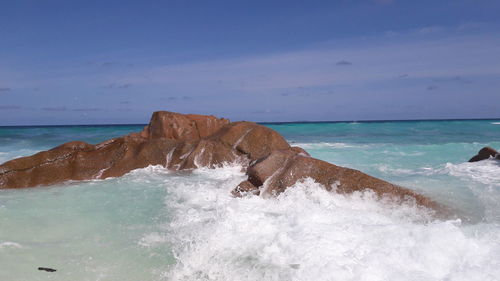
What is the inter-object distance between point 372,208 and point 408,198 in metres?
0.66

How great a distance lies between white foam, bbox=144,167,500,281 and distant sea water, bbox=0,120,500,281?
0.5 inches

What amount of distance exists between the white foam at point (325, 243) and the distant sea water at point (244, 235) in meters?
0.01

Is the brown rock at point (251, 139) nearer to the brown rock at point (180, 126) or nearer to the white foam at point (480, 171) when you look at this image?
the brown rock at point (180, 126)

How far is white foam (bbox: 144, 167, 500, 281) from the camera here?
145 inches

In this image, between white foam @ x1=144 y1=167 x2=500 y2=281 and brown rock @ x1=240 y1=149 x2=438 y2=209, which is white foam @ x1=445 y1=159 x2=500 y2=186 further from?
white foam @ x1=144 y1=167 x2=500 y2=281

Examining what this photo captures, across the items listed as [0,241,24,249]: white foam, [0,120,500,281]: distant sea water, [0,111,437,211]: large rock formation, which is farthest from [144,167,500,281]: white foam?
[0,111,437,211]: large rock formation

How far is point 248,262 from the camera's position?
4.05 m

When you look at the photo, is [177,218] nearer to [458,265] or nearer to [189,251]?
[189,251]

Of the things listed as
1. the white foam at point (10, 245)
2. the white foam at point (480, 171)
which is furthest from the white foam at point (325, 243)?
the white foam at point (480, 171)

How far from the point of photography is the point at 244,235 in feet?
15.6

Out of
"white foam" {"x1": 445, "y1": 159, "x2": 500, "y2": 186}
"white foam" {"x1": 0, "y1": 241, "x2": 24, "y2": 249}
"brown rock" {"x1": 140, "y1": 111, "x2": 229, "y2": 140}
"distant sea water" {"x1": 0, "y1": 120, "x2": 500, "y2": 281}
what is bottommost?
"white foam" {"x1": 0, "y1": 241, "x2": 24, "y2": 249}

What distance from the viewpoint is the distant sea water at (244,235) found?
3.83 meters

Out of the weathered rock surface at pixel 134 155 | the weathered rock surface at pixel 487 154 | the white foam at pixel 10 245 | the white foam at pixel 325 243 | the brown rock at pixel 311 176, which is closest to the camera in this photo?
the white foam at pixel 325 243

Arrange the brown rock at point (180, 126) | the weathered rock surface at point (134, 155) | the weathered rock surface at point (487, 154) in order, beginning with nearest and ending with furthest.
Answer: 1. the weathered rock surface at point (134, 155)
2. the weathered rock surface at point (487, 154)
3. the brown rock at point (180, 126)
